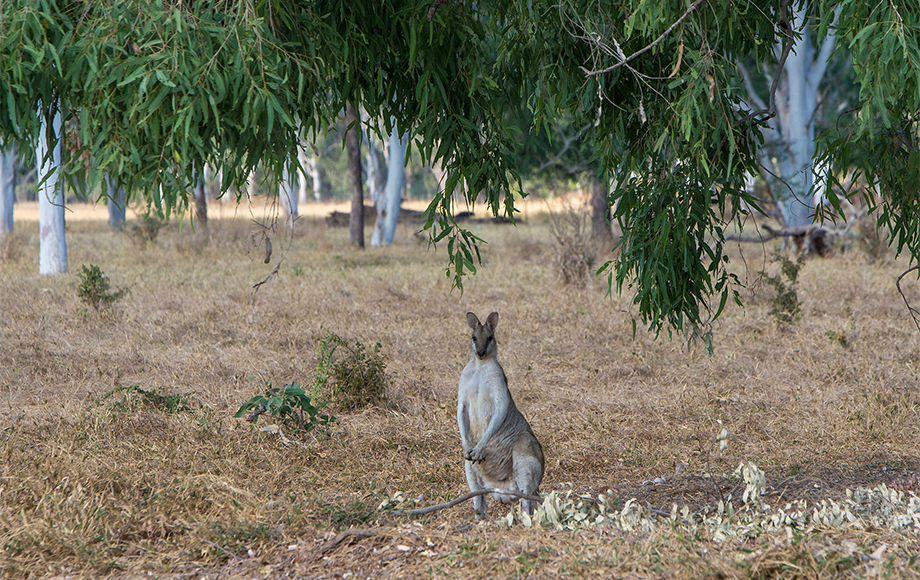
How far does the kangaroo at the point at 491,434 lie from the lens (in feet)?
14.9

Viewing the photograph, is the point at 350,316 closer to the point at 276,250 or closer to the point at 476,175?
the point at 476,175

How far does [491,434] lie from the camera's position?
451cm

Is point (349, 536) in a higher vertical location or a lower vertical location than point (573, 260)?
lower

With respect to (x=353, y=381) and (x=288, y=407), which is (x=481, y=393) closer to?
(x=288, y=407)

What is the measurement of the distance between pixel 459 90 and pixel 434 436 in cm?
314

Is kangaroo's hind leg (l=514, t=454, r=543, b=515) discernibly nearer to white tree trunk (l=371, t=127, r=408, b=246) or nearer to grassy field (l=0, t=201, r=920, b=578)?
grassy field (l=0, t=201, r=920, b=578)

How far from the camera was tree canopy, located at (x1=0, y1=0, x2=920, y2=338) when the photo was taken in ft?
10.5

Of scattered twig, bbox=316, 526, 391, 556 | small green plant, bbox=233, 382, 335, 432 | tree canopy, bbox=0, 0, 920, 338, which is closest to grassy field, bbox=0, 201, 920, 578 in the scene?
scattered twig, bbox=316, 526, 391, 556

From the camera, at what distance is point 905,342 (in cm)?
927

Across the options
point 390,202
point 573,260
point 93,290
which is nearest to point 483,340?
point 93,290

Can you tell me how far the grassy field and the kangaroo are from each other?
0.27 meters

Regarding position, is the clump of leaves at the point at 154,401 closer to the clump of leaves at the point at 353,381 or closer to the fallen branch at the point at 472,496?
the clump of leaves at the point at 353,381

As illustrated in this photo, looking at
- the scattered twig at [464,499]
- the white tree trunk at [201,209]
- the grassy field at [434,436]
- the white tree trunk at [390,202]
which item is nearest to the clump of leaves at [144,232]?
the white tree trunk at [201,209]

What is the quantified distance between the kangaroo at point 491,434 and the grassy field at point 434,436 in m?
0.27
